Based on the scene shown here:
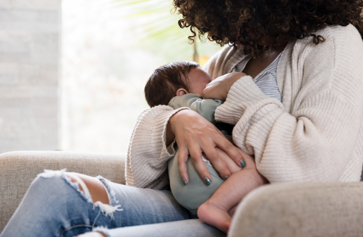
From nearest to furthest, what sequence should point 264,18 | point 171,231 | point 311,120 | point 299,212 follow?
point 299,212 → point 171,231 → point 311,120 → point 264,18

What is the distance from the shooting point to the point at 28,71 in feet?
7.15

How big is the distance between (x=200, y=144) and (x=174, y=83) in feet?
1.13

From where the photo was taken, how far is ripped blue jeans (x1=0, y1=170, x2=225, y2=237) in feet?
2.45

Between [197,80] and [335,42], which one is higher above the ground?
[335,42]

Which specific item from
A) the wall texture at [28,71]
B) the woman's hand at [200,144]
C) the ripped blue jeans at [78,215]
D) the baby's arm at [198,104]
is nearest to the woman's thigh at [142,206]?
the ripped blue jeans at [78,215]

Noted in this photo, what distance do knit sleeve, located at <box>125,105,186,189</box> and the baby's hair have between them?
0.09 metres

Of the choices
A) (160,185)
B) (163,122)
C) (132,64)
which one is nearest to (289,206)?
(163,122)

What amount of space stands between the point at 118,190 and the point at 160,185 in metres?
0.22

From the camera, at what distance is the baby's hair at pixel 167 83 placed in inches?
47.4

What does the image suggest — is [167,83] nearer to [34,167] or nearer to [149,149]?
[149,149]

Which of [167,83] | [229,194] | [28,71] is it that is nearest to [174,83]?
[167,83]

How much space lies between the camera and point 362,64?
2.97 feet

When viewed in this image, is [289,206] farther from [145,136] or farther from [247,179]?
[145,136]

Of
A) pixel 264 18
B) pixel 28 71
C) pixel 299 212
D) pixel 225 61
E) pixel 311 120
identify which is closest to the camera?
pixel 299 212
